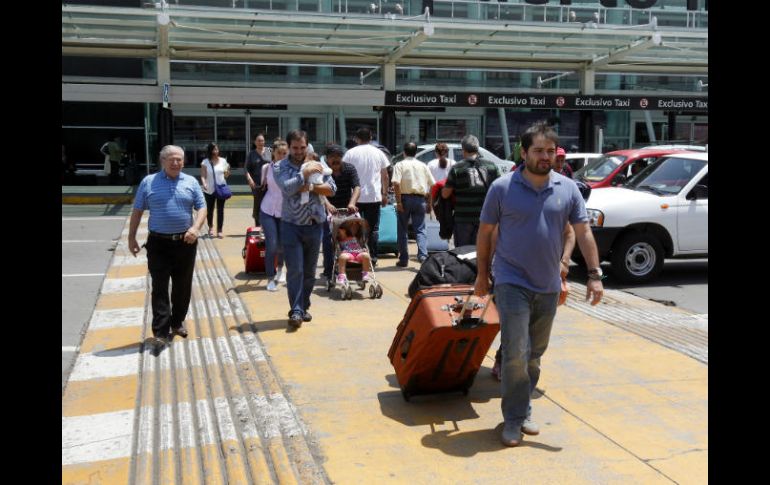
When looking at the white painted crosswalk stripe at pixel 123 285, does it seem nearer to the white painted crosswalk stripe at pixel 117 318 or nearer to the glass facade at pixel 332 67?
the white painted crosswalk stripe at pixel 117 318

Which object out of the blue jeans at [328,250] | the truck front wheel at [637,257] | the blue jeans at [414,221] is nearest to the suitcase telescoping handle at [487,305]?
the blue jeans at [328,250]

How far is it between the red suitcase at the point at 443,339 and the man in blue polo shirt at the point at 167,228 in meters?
2.64

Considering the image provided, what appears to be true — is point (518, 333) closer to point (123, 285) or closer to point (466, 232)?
point (466, 232)

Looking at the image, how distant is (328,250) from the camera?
398 inches

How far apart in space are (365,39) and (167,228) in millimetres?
14749

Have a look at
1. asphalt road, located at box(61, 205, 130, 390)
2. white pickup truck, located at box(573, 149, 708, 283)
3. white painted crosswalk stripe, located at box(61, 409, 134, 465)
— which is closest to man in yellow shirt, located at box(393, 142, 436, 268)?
white pickup truck, located at box(573, 149, 708, 283)

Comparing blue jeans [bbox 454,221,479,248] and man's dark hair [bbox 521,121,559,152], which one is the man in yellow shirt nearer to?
blue jeans [bbox 454,221,479,248]

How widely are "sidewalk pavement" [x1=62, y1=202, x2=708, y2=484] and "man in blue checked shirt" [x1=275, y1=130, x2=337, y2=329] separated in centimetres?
44

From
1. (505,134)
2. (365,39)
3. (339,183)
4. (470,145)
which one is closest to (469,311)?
(470,145)

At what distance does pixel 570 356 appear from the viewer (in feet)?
23.2

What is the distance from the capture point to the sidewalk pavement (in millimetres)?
4668

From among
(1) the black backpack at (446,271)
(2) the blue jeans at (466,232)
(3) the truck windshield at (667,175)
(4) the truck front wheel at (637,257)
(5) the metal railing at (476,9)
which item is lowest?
(4) the truck front wheel at (637,257)

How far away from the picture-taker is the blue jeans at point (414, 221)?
38.0ft

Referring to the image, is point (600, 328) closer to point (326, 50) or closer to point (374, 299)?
point (374, 299)
